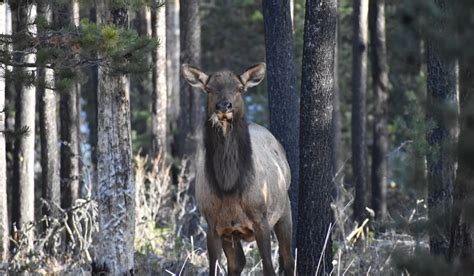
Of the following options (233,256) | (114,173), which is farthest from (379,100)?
(114,173)

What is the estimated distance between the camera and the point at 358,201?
76.2 ft

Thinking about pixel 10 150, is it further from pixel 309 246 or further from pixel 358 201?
pixel 309 246

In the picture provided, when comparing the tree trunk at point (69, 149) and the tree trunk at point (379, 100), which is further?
the tree trunk at point (379, 100)

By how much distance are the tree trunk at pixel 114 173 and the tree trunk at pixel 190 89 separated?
30.8 ft

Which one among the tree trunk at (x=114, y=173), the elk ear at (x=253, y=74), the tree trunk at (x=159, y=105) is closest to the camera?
the tree trunk at (x=114, y=173)

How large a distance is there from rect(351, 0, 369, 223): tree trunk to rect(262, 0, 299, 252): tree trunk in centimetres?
880

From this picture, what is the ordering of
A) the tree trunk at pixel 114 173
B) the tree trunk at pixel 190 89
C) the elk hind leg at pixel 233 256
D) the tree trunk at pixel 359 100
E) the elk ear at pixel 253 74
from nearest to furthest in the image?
the tree trunk at pixel 114 173 → the elk ear at pixel 253 74 → the elk hind leg at pixel 233 256 → the tree trunk at pixel 190 89 → the tree trunk at pixel 359 100

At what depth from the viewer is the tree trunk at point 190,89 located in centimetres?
2075

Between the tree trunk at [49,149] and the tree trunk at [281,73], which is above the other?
the tree trunk at [281,73]

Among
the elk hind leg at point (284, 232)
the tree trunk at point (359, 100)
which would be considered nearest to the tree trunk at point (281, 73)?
the elk hind leg at point (284, 232)

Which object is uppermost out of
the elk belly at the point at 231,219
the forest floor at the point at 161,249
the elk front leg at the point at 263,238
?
the elk belly at the point at 231,219

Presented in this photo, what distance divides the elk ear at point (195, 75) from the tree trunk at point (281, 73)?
2136 millimetres

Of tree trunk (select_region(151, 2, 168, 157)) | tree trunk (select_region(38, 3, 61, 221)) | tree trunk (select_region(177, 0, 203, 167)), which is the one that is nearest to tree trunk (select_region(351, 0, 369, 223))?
tree trunk (select_region(177, 0, 203, 167))

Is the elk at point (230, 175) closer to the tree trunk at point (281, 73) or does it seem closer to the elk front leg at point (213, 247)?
the elk front leg at point (213, 247)
